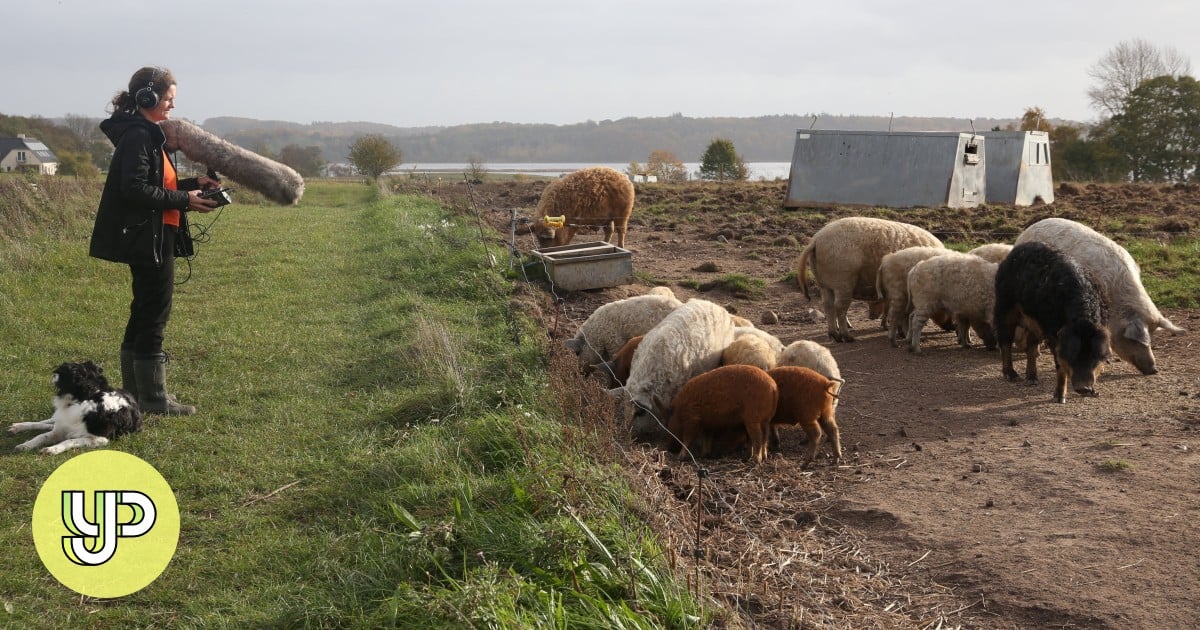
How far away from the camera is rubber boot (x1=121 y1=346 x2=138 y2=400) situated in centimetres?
704

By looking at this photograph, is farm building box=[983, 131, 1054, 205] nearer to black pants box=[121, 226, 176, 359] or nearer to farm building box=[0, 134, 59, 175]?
black pants box=[121, 226, 176, 359]

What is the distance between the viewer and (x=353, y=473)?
5.71 m

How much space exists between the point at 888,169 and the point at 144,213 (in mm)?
20479

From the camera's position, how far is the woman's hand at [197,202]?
22.4 feet

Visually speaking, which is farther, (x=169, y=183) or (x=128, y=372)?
(x=128, y=372)

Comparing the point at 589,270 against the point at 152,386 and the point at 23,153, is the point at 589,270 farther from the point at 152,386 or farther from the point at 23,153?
the point at 23,153

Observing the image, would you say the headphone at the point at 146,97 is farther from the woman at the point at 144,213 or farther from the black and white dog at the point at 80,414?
the black and white dog at the point at 80,414

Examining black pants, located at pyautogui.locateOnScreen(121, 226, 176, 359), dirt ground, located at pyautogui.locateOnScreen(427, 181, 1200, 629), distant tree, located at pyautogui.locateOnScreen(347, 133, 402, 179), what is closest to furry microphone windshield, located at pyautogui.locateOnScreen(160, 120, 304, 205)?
black pants, located at pyautogui.locateOnScreen(121, 226, 176, 359)

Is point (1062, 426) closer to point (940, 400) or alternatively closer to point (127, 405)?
point (940, 400)

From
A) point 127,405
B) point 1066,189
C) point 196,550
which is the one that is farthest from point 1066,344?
point 1066,189

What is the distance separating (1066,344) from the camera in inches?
309

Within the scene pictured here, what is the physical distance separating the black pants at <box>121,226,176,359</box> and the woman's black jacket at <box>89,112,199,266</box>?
4.1 inches

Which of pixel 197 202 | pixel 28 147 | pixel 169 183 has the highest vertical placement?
pixel 169 183

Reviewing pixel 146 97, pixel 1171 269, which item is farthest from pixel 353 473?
pixel 1171 269
